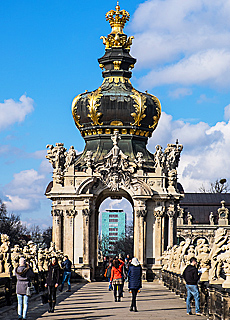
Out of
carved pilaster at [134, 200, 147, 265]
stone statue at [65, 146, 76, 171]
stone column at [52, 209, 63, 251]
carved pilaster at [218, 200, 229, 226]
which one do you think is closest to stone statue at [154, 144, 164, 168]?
carved pilaster at [134, 200, 147, 265]

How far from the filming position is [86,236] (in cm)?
4572

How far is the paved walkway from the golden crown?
70.9 ft

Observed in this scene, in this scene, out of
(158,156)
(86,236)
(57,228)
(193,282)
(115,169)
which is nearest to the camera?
(193,282)

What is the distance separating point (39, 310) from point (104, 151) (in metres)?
22.9

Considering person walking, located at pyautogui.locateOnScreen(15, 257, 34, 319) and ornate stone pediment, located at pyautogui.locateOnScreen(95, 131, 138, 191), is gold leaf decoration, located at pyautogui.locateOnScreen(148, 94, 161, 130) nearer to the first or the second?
ornate stone pediment, located at pyautogui.locateOnScreen(95, 131, 138, 191)

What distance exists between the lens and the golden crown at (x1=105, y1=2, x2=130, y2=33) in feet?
169

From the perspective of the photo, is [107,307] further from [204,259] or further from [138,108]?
[138,108]

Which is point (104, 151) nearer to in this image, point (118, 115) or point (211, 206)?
point (118, 115)

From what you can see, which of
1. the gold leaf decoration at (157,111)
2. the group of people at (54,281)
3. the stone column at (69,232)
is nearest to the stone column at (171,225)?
the stone column at (69,232)

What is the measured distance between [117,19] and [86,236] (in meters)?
14.8

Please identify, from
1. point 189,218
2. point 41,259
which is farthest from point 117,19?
point 189,218

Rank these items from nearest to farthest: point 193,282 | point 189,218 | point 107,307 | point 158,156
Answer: point 193,282, point 107,307, point 158,156, point 189,218

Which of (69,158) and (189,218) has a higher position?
(69,158)

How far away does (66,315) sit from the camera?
78.2 ft
